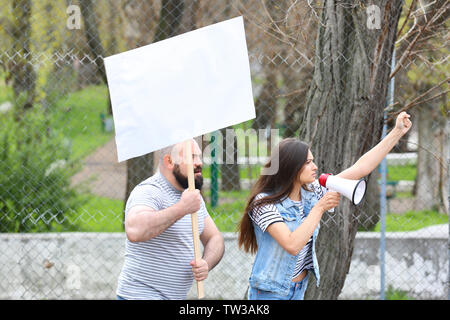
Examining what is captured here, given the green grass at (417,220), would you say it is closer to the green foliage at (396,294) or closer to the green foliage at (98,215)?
the green foliage at (396,294)

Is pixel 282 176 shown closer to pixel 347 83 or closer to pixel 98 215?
pixel 347 83

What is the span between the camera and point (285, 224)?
3152 millimetres

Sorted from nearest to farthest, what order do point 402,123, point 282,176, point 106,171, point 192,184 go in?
point 192,184 < point 282,176 < point 402,123 < point 106,171

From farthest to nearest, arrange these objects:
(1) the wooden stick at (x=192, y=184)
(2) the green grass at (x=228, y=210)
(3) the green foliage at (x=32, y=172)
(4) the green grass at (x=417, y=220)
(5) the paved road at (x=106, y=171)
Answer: (5) the paved road at (x=106, y=171) < (4) the green grass at (x=417, y=220) < (2) the green grass at (x=228, y=210) < (3) the green foliage at (x=32, y=172) < (1) the wooden stick at (x=192, y=184)

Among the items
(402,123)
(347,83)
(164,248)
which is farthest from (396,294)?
(164,248)

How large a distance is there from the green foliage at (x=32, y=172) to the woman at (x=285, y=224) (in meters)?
3.16

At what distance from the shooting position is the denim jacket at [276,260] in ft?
10.4

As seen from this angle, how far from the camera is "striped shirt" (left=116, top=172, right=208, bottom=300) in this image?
3.10 meters

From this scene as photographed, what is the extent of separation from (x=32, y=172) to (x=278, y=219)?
3.77 metres

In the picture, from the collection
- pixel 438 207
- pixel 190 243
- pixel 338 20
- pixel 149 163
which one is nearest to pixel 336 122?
pixel 338 20

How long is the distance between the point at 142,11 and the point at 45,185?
3.54m

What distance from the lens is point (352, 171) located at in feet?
11.5

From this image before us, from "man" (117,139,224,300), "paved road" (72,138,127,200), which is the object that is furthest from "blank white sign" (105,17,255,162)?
"paved road" (72,138,127,200)

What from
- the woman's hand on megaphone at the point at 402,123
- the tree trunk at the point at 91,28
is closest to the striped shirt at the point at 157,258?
the woman's hand on megaphone at the point at 402,123
